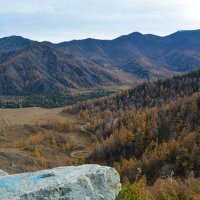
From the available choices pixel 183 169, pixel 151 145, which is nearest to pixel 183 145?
pixel 183 169

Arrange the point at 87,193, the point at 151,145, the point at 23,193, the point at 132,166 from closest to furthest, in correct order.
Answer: the point at 23,193, the point at 87,193, the point at 132,166, the point at 151,145

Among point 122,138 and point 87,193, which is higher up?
point 87,193

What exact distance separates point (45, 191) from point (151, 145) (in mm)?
152808

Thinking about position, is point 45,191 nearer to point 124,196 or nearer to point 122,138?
point 124,196

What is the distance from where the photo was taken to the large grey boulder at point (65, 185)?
1041 inches

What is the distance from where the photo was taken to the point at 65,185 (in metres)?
27.1

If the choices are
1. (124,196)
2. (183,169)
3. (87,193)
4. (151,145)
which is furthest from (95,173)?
(151,145)

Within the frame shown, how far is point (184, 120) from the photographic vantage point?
19888 centimetres

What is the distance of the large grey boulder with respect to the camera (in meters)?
26.5

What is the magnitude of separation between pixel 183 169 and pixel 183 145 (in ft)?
52.8

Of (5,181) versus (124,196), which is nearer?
(5,181)

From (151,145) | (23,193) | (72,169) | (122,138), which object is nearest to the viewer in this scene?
(23,193)

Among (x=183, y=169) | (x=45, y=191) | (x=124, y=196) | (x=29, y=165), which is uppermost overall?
(x=45, y=191)

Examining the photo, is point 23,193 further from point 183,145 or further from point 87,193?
point 183,145
